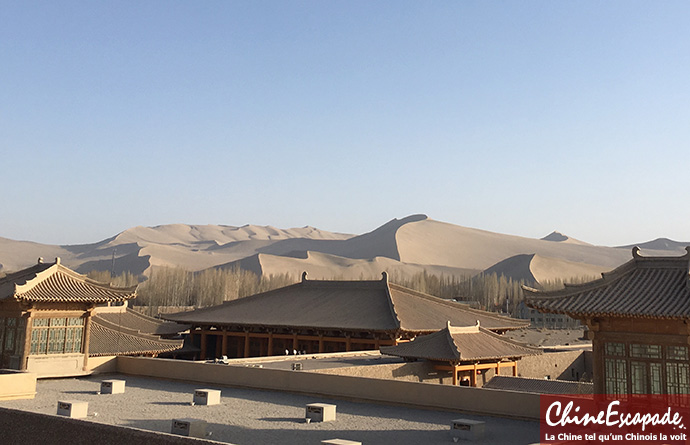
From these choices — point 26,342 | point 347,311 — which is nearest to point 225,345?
point 347,311

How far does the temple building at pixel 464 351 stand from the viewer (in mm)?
33156

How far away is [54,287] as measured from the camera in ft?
90.7

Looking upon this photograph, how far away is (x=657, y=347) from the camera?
1786cm

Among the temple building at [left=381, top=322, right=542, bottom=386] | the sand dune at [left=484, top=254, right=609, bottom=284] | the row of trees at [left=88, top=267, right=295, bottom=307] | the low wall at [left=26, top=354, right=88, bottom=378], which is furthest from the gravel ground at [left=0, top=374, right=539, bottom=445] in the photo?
the sand dune at [left=484, top=254, right=609, bottom=284]

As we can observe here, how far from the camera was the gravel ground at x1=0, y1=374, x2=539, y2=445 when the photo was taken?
54.9ft

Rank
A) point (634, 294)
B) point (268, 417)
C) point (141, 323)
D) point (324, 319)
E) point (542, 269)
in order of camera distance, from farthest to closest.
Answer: point (542, 269) → point (141, 323) → point (324, 319) → point (268, 417) → point (634, 294)

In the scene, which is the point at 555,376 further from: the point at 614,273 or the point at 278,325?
the point at 614,273

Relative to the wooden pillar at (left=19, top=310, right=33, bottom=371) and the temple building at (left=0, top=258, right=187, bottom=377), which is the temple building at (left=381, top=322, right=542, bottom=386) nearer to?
the temple building at (left=0, top=258, right=187, bottom=377)

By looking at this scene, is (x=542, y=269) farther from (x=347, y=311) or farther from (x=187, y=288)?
(x=347, y=311)

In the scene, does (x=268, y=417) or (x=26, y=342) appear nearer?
(x=268, y=417)

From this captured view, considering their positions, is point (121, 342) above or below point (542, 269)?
below

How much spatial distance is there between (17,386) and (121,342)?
2230cm

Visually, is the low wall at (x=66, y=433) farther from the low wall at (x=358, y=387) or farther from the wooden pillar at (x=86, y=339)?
the wooden pillar at (x=86, y=339)

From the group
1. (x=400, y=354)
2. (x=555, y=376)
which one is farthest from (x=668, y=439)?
(x=555, y=376)
